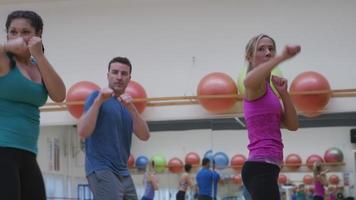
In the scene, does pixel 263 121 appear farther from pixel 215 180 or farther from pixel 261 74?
pixel 215 180

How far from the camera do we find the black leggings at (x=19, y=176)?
161cm

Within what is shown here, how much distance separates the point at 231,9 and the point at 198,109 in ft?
4.05

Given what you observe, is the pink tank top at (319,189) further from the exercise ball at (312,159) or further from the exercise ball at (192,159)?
the exercise ball at (192,159)

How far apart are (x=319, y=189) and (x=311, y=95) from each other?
0.96 metres

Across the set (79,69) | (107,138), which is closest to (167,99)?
(79,69)

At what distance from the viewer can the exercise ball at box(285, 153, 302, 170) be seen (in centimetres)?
529

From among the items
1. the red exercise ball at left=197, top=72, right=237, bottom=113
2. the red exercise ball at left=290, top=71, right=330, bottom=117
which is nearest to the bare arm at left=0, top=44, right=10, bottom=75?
the red exercise ball at left=197, top=72, right=237, bottom=113

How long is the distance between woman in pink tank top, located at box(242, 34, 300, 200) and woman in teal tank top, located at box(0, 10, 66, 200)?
2.75 ft

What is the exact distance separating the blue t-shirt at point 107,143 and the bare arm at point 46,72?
66 cm

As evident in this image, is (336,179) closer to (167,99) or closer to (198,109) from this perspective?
(198,109)

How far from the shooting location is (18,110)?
5.63 feet

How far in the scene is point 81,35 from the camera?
20.2 ft

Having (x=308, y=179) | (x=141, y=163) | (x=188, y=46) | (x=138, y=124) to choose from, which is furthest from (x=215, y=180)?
(x=138, y=124)

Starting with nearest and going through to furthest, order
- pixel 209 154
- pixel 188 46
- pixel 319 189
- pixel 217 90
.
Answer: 1. pixel 319 189
2. pixel 217 90
3. pixel 209 154
4. pixel 188 46
